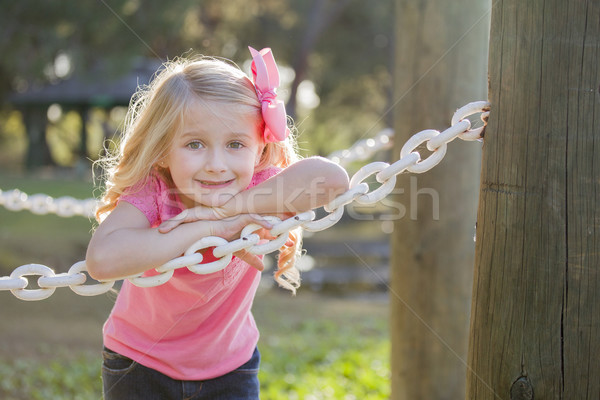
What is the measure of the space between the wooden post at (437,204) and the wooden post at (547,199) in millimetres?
1331

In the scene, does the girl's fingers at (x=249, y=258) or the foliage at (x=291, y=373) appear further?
the foliage at (x=291, y=373)

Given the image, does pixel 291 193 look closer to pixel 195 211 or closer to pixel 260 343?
pixel 195 211

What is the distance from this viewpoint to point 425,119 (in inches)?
114

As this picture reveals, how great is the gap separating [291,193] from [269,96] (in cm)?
32

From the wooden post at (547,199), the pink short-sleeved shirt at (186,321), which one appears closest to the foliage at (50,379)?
the pink short-sleeved shirt at (186,321)

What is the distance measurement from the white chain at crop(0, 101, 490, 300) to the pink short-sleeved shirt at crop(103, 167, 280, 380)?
30 centimetres

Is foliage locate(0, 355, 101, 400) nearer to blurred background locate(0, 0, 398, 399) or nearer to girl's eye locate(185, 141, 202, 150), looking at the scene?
blurred background locate(0, 0, 398, 399)

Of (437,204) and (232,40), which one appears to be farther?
(232,40)

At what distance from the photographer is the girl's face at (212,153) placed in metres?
1.76

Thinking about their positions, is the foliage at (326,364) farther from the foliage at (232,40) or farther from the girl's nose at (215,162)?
the girl's nose at (215,162)

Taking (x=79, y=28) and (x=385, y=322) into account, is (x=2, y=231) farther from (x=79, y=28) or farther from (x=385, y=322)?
(x=385, y=322)

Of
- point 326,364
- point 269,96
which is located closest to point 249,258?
point 269,96

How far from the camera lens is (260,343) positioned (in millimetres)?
5734

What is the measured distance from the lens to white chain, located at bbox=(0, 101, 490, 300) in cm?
162
